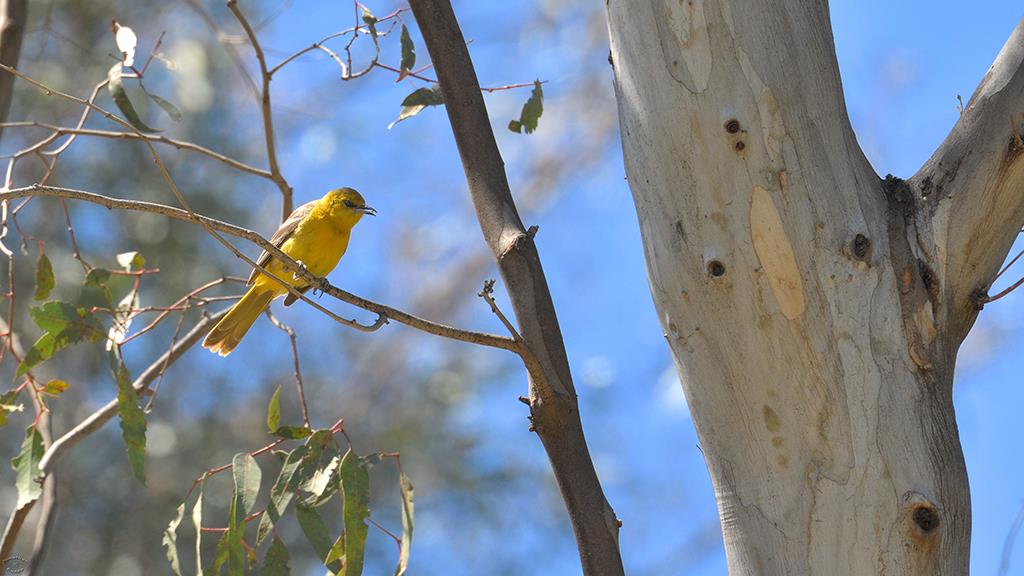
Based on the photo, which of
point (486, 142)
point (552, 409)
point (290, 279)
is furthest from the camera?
point (290, 279)

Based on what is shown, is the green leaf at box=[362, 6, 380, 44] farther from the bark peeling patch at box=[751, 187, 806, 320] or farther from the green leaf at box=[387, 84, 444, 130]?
the bark peeling patch at box=[751, 187, 806, 320]

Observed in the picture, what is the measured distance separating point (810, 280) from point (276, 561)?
1.37 meters

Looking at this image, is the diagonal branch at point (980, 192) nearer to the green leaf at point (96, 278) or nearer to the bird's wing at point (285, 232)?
the green leaf at point (96, 278)

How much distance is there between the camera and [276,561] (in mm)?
2330

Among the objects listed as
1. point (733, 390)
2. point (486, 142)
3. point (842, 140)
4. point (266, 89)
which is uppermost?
point (266, 89)

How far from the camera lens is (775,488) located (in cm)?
162

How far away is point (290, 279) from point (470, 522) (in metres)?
5.01

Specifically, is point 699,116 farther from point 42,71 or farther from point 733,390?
point 42,71

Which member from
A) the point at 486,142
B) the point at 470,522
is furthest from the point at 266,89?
the point at 470,522

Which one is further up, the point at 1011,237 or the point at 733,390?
the point at 1011,237

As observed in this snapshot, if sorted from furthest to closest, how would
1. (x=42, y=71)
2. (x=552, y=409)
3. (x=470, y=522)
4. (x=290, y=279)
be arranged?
1. (x=470, y=522)
2. (x=42, y=71)
3. (x=290, y=279)
4. (x=552, y=409)

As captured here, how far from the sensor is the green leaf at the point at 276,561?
2.31 meters

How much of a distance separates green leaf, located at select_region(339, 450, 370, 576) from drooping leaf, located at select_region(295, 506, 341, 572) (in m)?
0.16

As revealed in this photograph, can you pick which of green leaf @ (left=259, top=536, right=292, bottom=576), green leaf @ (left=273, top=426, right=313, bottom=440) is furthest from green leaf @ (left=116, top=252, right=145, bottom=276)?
green leaf @ (left=259, top=536, right=292, bottom=576)
